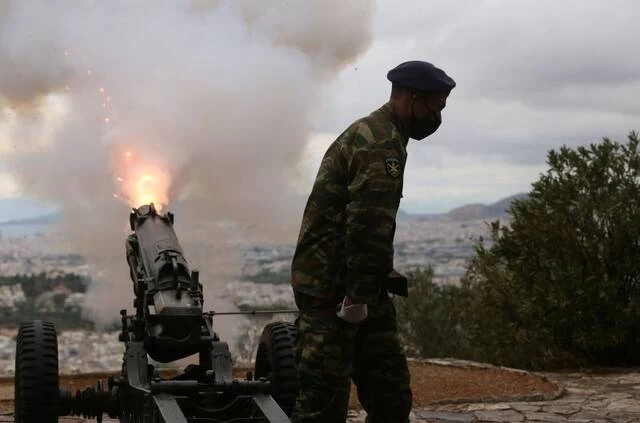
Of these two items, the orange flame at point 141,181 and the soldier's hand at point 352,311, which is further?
the orange flame at point 141,181

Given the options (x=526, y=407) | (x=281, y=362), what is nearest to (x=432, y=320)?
(x=526, y=407)

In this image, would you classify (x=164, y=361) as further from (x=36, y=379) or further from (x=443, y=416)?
(x=443, y=416)

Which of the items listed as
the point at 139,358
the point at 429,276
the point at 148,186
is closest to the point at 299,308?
the point at 139,358

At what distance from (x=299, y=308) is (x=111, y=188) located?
6.13m

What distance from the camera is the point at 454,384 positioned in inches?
433

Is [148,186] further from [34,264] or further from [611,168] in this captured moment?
[34,264]

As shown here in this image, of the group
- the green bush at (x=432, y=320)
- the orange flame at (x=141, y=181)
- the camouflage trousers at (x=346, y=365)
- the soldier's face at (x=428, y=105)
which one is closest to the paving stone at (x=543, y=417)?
the orange flame at (x=141, y=181)

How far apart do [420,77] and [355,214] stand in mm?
747

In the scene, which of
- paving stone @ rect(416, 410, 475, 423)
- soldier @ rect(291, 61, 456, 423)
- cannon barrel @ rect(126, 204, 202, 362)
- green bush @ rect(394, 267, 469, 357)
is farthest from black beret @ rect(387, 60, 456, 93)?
green bush @ rect(394, 267, 469, 357)

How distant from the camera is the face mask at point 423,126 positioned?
210 inches

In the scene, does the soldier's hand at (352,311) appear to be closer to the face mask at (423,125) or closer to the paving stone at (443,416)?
the face mask at (423,125)

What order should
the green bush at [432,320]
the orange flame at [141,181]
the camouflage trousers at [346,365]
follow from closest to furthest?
the camouflage trousers at [346,365]
the orange flame at [141,181]
the green bush at [432,320]

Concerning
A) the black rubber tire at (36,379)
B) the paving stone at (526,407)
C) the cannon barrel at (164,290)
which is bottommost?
the paving stone at (526,407)

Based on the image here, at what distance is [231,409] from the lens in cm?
648
